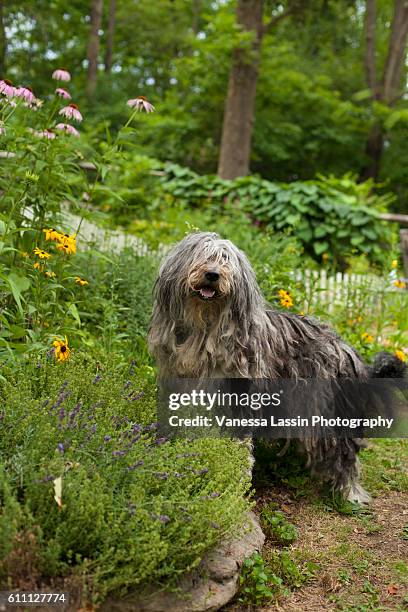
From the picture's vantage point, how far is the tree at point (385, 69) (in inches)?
621

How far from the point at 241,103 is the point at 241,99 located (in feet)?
0.20

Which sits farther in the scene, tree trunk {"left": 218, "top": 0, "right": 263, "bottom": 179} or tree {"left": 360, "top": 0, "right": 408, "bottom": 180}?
tree {"left": 360, "top": 0, "right": 408, "bottom": 180}

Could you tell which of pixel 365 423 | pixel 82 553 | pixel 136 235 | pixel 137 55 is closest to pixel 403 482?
pixel 365 423

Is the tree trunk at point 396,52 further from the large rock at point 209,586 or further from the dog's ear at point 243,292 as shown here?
the large rock at point 209,586

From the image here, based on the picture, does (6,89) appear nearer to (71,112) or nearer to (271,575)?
(71,112)

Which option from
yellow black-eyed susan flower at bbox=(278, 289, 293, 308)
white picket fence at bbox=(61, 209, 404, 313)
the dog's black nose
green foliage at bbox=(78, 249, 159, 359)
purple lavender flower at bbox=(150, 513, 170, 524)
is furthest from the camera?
white picket fence at bbox=(61, 209, 404, 313)

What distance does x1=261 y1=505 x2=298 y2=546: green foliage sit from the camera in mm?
3466

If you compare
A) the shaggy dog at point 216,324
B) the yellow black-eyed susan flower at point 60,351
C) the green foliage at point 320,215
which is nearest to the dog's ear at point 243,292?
the shaggy dog at point 216,324

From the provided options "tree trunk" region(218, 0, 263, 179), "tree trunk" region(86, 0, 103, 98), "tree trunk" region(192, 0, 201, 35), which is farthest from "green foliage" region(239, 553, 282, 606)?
"tree trunk" region(192, 0, 201, 35)

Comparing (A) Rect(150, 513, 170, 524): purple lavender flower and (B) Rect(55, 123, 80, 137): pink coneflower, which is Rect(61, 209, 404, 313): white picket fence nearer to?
(B) Rect(55, 123, 80, 137): pink coneflower

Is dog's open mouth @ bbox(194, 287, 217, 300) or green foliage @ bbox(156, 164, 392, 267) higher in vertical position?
green foliage @ bbox(156, 164, 392, 267)

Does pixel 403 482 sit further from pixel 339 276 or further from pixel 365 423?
pixel 339 276

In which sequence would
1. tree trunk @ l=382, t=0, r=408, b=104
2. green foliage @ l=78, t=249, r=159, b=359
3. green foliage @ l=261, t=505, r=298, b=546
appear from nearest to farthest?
green foliage @ l=261, t=505, r=298, b=546
green foliage @ l=78, t=249, r=159, b=359
tree trunk @ l=382, t=0, r=408, b=104

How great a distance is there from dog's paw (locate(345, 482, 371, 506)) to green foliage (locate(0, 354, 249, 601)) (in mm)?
961
